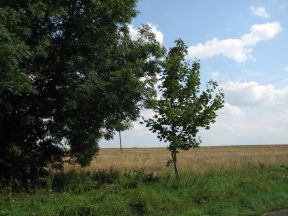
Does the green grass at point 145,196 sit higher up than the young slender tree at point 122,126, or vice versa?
the young slender tree at point 122,126

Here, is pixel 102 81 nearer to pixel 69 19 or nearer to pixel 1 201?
pixel 69 19

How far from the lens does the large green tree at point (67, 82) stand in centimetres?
1750

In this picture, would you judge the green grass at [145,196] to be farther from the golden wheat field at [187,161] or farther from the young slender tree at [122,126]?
the golden wheat field at [187,161]

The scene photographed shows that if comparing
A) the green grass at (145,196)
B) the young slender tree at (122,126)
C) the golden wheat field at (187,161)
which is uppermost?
the young slender tree at (122,126)

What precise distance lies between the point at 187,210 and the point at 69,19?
27.2ft

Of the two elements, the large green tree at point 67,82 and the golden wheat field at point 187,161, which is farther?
the golden wheat field at point 187,161

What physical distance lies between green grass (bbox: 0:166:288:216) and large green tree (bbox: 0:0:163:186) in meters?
1.62

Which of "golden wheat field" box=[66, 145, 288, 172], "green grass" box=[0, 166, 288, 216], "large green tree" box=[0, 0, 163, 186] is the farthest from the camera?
"golden wheat field" box=[66, 145, 288, 172]

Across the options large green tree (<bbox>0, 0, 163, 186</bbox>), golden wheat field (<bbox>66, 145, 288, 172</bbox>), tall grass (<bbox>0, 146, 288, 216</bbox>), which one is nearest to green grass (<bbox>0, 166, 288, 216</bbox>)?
tall grass (<bbox>0, 146, 288, 216</bbox>)

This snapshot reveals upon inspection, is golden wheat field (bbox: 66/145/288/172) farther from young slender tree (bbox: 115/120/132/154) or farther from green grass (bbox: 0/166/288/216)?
green grass (bbox: 0/166/288/216)

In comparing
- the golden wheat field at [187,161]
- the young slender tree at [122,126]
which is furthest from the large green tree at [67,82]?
the golden wheat field at [187,161]

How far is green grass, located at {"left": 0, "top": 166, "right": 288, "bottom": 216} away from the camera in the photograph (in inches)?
551

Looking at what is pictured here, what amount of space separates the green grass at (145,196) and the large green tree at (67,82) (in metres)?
1.62

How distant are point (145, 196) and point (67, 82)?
576cm
